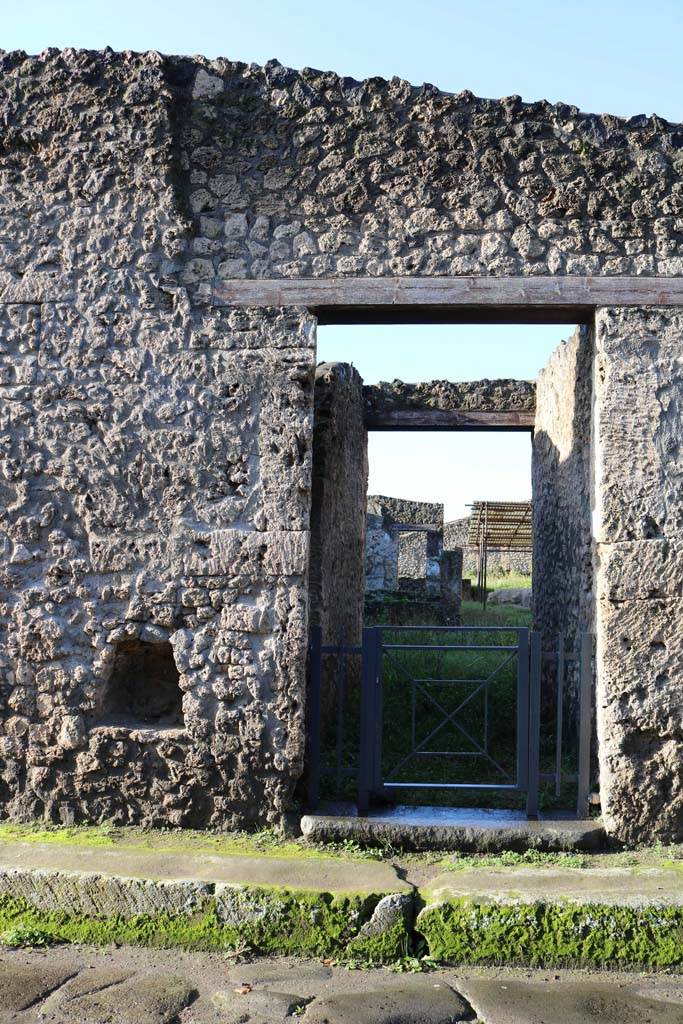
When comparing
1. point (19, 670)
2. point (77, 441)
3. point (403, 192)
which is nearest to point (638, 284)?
point (403, 192)

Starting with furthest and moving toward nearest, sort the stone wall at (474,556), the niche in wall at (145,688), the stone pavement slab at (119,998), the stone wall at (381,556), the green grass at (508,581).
→ the stone wall at (474,556)
the green grass at (508,581)
the stone wall at (381,556)
the niche in wall at (145,688)
the stone pavement slab at (119,998)

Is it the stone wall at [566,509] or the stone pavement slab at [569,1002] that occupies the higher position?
the stone wall at [566,509]

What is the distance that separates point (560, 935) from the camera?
161 inches

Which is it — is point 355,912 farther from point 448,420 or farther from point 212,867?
point 448,420

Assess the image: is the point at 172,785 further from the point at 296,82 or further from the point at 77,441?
the point at 296,82

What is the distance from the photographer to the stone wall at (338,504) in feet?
22.6

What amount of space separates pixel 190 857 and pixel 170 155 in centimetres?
362

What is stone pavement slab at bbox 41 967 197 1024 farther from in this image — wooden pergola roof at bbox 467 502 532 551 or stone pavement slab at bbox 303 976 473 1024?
wooden pergola roof at bbox 467 502 532 551

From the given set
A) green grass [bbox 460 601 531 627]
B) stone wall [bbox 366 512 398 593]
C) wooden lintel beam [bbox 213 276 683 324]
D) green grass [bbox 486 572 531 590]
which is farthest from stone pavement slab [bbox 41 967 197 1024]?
green grass [bbox 486 572 531 590]

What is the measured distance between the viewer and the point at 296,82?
17.5 ft

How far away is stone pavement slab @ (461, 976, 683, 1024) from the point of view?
11.6ft

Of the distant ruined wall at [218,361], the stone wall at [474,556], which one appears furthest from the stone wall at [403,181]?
the stone wall at [474,556]

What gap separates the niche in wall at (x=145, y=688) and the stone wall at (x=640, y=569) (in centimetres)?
233

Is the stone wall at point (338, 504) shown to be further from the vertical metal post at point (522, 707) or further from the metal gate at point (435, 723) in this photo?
the vertical metal post at point (522, 707)
